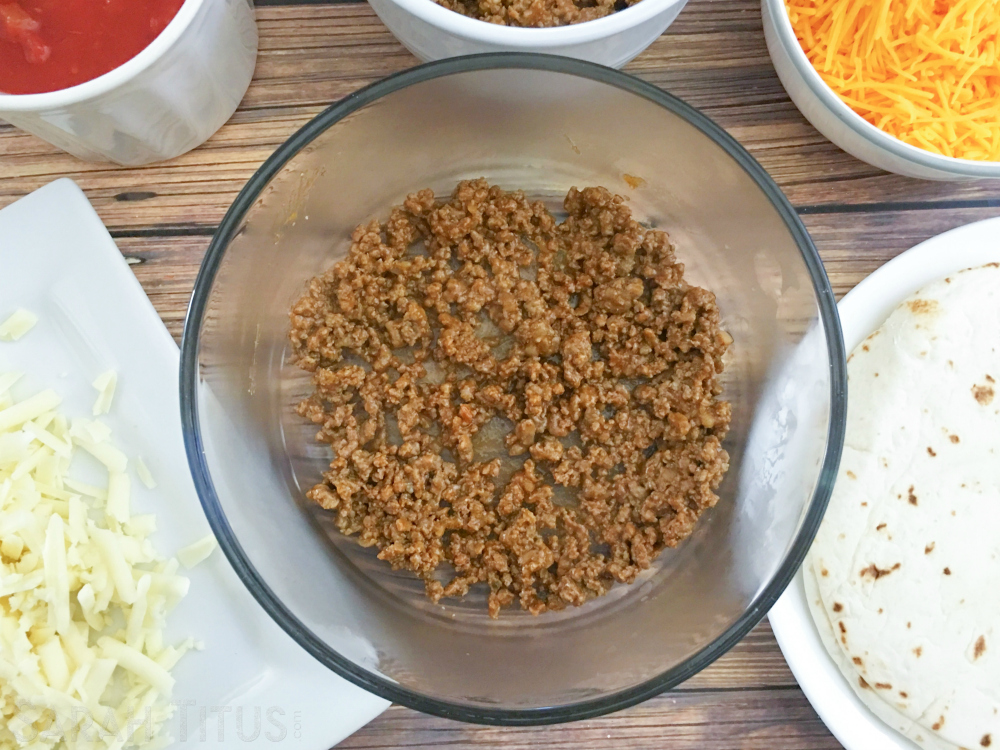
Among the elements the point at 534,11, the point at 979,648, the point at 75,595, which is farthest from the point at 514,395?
the point at 979,648

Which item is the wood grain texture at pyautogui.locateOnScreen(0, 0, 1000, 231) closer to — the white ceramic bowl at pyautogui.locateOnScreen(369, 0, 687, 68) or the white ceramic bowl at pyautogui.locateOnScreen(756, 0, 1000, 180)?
the white ceramic bowl at pyautogui.locateOnScreen(756, 0, 1000, 180)

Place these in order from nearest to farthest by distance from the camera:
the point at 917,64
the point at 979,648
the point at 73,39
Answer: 1. the point at 73,39
2. the point at 917,64
3. the point at 979,648

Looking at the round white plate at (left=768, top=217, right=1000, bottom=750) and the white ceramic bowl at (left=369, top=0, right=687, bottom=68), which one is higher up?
the white ceramic bowl at (left=369, top=0, right=687, bottom=68)

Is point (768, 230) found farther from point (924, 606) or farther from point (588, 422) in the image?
point (924, 606)

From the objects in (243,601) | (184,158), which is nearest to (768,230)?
(184,158)

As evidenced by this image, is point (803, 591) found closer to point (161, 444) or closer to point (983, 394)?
point (983, 394)

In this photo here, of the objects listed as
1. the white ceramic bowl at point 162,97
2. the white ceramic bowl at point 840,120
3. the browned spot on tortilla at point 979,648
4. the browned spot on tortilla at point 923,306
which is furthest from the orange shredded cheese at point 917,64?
the white ceramic bowl at point 162,97

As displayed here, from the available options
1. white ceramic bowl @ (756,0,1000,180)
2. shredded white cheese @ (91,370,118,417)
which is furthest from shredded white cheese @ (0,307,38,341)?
white ceramic bowl @ (756,0,1000,180)

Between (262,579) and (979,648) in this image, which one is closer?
(262,579)
